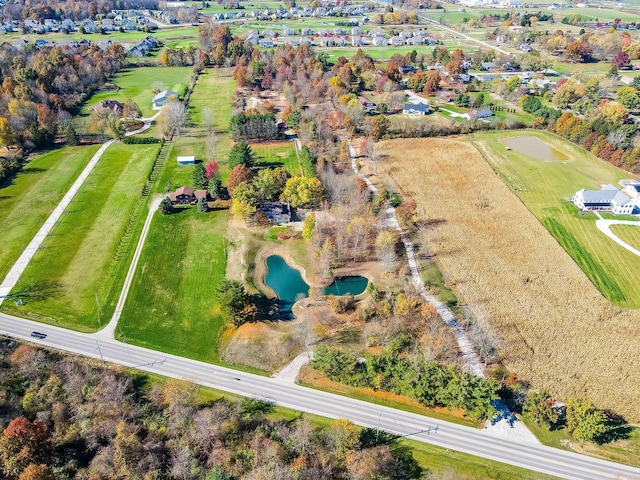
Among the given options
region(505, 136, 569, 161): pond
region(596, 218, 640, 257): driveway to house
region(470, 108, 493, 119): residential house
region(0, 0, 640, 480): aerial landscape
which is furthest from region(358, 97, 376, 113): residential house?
region(596, 218, 640, 257): driveway to house

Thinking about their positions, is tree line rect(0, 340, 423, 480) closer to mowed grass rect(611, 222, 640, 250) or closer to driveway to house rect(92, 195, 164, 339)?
driveway to house rect(92, 195, 164, 339)

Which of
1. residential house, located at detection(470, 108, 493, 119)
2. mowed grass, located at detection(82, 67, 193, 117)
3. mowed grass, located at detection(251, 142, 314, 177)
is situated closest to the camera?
mowed grass, located at detection(251, 142, 314, 177)

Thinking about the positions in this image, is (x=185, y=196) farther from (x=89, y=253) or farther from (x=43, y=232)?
(x=43, y=232)

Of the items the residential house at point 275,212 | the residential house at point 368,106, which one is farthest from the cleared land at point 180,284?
the residential house at point 368,106

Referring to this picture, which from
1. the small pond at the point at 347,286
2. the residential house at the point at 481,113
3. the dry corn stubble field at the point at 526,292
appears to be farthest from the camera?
the residential house at the point at 481,113

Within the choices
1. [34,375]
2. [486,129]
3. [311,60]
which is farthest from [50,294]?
[311,60]

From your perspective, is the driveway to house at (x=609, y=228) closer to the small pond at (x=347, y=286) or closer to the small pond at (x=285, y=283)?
the small pond at (x=347, y=286)
